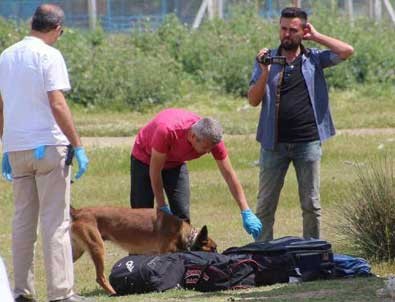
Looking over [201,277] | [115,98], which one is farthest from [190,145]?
[115,98]

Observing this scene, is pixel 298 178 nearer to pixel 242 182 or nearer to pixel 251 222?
pixel 251 222

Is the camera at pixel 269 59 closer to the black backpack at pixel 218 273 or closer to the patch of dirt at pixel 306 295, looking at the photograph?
the black backpack at pixel 218 273

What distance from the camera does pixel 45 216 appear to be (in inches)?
290

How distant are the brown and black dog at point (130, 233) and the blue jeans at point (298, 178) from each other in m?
A: 0.51

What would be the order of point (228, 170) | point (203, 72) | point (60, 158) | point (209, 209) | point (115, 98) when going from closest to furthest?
point (60, 158), point (228, 170), point (209, 209), point (115, 98), point (203, 72)

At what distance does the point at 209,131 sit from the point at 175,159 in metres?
0.62

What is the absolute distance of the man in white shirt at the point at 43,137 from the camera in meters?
7.20

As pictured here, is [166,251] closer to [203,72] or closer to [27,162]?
[27,162]

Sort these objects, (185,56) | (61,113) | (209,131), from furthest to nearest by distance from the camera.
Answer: (185,56)
(209,131)
(61,113)

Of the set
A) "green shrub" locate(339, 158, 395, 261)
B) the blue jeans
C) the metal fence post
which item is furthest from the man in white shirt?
the metal fence post

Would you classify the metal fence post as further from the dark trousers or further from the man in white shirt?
the man in white shirt

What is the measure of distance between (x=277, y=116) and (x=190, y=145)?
0.78 meters

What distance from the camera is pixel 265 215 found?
9.10 metres

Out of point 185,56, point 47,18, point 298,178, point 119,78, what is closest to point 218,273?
point 298,178
